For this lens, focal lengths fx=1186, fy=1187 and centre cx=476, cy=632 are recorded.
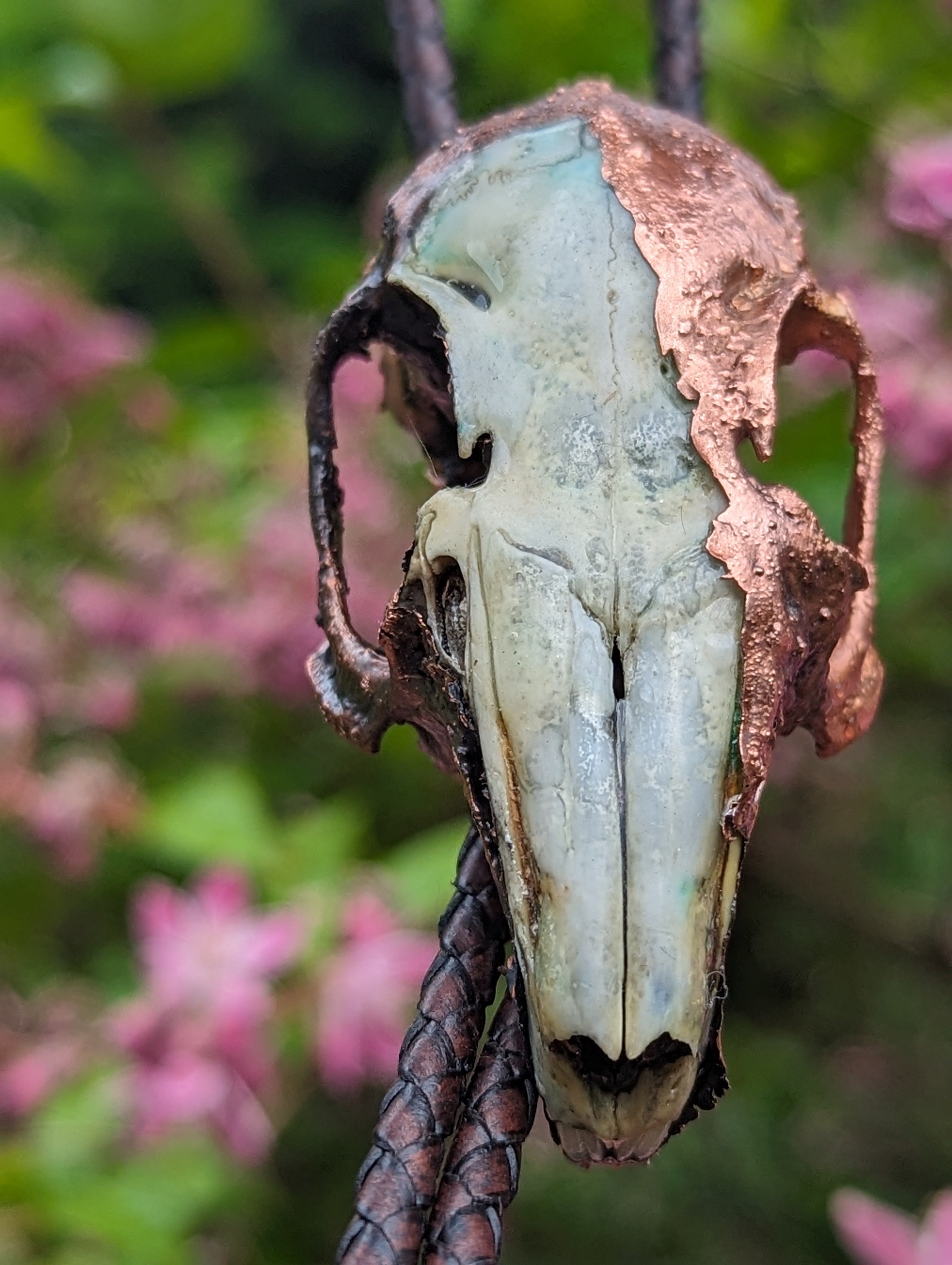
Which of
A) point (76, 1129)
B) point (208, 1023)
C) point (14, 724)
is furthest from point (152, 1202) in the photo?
point (14, 724)

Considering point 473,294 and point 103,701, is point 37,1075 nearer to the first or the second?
point 103,701

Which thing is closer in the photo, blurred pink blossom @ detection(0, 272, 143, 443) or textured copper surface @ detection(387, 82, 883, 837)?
textured copper surface @ detection(387, 82, 883, 837)

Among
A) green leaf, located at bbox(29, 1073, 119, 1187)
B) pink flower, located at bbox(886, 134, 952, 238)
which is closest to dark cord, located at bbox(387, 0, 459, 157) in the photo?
pink flower, located at bbox(886, 134, 952, 238)

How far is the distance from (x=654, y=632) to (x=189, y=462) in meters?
1.12

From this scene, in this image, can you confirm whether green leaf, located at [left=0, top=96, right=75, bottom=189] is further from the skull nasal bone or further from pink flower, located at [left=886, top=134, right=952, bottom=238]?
the skull nasal bone

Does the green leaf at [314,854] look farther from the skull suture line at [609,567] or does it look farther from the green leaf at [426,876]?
the skull suture line at [609,567]

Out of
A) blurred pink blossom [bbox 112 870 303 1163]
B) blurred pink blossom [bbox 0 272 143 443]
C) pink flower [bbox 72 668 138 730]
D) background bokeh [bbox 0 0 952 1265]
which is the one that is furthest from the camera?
blurred pink blossom [bbox 0 272 143 443]

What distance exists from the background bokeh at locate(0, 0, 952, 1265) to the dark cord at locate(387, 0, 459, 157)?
434mm

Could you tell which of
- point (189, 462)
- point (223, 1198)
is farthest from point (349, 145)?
point (223, 1198)

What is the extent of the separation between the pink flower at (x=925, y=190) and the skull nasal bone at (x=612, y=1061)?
0.69 metres

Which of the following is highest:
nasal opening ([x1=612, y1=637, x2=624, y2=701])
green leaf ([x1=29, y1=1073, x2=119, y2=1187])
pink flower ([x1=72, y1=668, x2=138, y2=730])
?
nasal opening ([x1=612, y1=637, x2=624, y2=701])

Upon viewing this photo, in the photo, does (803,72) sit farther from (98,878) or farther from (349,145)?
(349,145)

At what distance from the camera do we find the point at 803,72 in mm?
A: 1205

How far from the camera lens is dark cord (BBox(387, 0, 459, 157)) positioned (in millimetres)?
482
